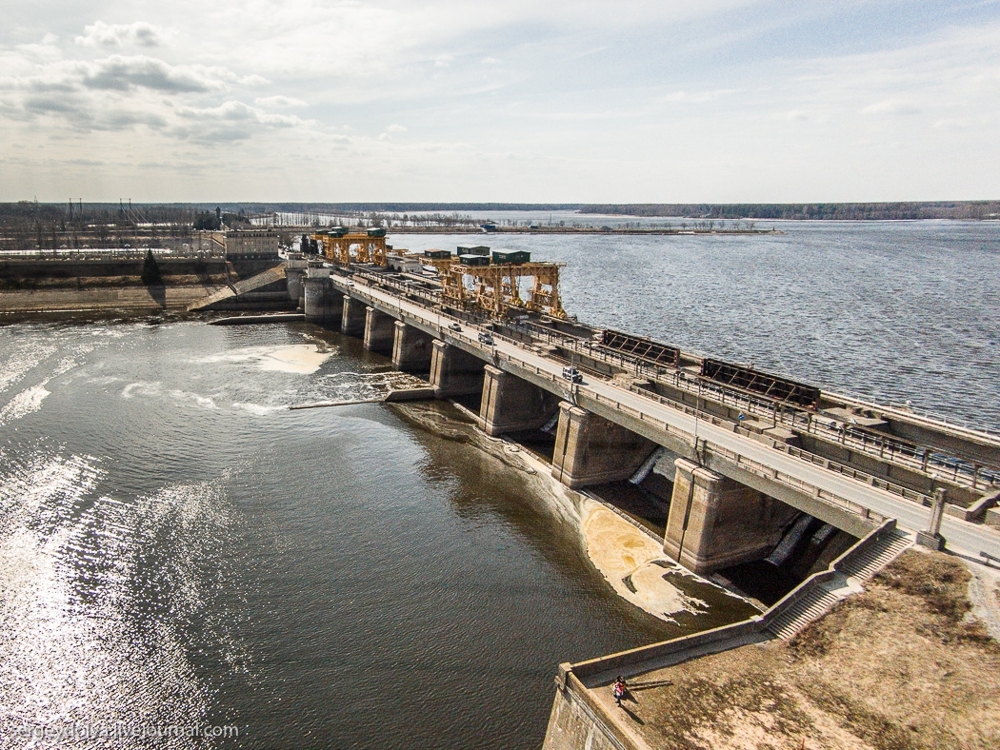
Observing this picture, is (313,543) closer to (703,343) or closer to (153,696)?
(153,696)

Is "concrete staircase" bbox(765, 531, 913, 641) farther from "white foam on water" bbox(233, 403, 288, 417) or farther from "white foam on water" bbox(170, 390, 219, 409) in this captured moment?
"white foam on water" bbox(170, 390, 219, 409)

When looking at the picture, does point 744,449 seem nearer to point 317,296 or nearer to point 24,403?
point 24,403

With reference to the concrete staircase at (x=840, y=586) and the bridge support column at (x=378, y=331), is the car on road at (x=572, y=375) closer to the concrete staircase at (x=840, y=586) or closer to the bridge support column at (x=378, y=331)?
the concrete staircase at (x=840, y=586)

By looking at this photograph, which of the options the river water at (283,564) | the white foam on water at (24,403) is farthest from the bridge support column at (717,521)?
the white foam on water at (24,403)

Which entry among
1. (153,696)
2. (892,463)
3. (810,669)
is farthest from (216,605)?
(892,463)

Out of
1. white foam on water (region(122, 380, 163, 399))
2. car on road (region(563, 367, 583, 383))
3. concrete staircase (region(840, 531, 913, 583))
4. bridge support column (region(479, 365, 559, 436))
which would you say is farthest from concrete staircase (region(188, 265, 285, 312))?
concrete staircase (region(840, 531, 913, 583))

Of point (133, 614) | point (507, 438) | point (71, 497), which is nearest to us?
point (133, 614)

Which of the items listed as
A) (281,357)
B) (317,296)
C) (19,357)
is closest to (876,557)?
(281,357)
